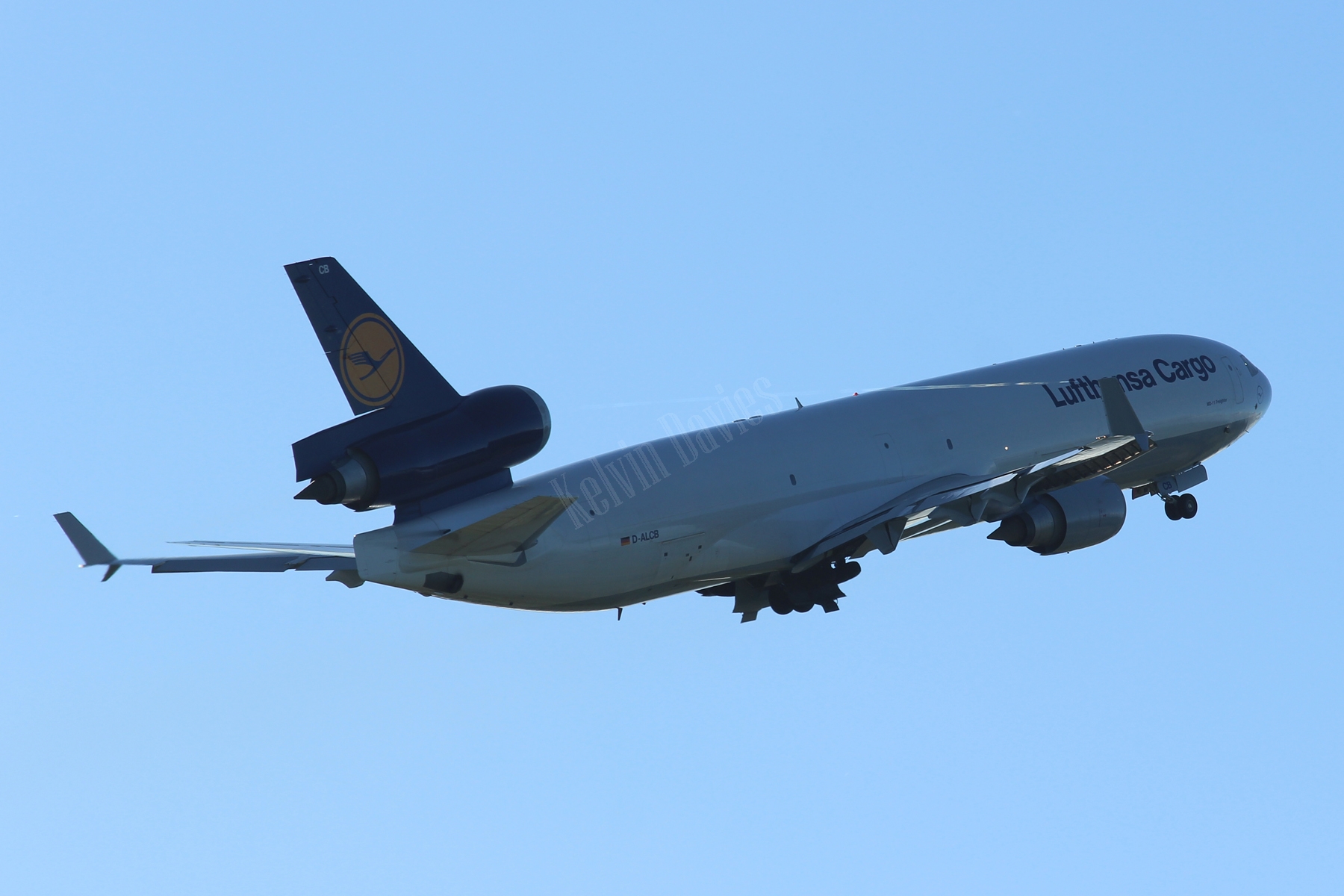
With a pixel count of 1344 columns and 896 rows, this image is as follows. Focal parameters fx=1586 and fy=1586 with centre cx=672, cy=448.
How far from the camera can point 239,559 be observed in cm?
2550

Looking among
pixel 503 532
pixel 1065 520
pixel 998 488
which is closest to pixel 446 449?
pixel 503 532

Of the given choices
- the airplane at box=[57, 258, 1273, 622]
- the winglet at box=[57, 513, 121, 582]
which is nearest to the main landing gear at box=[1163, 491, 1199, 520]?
the airplane at box=[57, 258, 1273, 622]

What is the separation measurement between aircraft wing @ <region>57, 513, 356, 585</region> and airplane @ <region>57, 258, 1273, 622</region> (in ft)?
0.11

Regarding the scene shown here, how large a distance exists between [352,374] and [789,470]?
8.53 meters

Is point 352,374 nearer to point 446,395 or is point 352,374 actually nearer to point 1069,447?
point 446,395

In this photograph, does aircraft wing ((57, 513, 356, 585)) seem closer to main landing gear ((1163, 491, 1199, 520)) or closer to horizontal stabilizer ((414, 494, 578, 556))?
horizontal stabilizer ((414, 494, 578, 556))

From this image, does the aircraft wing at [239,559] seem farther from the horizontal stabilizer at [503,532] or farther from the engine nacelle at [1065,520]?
the engine nacelle at [1065,520]

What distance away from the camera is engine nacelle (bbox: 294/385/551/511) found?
21.7 m

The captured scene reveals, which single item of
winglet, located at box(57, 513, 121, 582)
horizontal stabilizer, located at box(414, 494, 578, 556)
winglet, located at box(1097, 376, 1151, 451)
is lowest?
horizontal stabilizer, located at box(414, 494, 578, 556)

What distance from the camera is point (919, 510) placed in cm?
2748

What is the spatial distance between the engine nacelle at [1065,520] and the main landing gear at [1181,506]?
598 cm

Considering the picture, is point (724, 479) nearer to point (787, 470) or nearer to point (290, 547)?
point (787, 470)

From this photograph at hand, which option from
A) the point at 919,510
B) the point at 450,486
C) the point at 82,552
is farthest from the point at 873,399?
the point at 82,552

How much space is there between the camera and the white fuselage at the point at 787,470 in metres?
24.3
